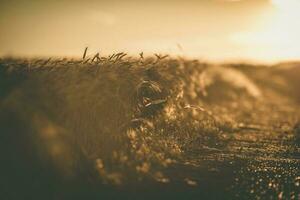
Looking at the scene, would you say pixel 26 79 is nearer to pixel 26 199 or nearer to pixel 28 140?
pixel 28 140

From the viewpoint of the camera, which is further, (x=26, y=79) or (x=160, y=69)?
(x=160, y=69)

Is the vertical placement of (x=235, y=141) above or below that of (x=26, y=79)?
below

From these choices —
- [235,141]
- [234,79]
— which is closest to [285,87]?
[234,79]

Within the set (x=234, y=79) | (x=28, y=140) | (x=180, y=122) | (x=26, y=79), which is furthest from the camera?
(x=234, y=79)

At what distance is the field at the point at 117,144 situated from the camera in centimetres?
855

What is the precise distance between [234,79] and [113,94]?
769 inches

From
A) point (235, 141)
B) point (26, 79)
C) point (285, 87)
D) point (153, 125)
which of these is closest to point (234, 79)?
point (285, 87)

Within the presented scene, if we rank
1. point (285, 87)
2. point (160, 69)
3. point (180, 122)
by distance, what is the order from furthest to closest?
point (285, 87) < point (160, 69) < point (180, 122)

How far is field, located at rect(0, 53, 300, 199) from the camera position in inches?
337

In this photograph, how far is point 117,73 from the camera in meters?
11.2

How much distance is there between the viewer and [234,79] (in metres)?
29.3

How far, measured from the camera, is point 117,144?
981 cm

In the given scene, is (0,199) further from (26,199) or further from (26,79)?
(26,79)

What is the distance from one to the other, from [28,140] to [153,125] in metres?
3.18
